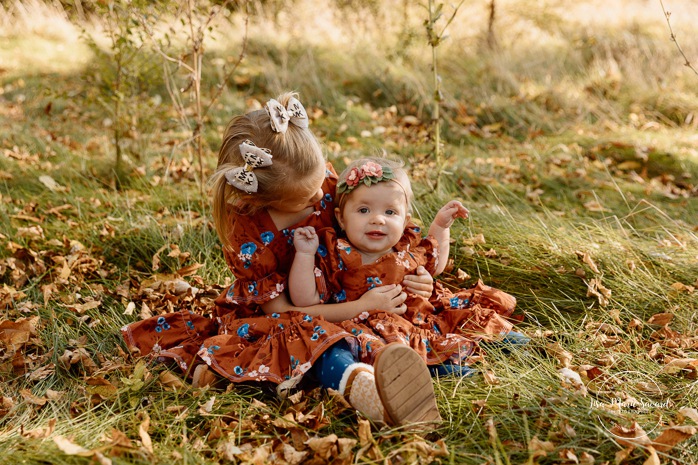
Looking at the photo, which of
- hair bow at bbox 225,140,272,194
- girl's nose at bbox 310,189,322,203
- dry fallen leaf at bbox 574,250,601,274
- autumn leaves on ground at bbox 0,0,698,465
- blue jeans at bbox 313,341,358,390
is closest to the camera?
autumn leaves on ground at bbox 0,0,698,465

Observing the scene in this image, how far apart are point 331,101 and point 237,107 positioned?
104cm

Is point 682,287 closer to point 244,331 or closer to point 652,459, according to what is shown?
point 652,459

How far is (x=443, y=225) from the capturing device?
324 cm

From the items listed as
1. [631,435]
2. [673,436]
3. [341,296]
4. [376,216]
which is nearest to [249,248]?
[341,296]

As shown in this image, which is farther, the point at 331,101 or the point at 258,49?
the point at 258,49

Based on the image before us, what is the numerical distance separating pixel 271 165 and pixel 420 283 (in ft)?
2.96

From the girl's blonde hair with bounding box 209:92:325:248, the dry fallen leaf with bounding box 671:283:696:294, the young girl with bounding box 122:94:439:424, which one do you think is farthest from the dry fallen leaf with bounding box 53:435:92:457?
the dry fallen leaf with bounding box 671:283:696:294

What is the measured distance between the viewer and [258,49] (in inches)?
348

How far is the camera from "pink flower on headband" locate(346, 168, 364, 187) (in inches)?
118

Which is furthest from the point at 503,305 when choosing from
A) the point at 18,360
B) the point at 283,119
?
the point at 18,360

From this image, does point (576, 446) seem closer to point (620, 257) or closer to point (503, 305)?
point (503, 305)

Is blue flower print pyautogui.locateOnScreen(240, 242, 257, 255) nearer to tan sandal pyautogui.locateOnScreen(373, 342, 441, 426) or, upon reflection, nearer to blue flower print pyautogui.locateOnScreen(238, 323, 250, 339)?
blue flower print pyautogui.locateOnScreen(238, 323, 250, 339)

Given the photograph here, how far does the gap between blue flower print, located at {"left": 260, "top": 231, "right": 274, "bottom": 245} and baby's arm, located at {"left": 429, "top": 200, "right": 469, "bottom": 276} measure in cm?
79

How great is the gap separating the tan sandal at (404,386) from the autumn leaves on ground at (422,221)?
8cm
